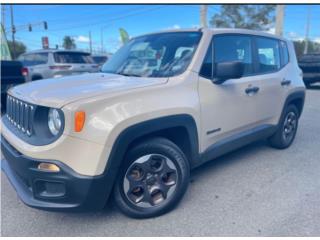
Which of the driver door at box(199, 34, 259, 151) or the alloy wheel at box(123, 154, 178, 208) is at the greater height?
the driver door at box(199, 34, 259, 151)

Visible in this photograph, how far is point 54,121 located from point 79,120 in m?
0.27

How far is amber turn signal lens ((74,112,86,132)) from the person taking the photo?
213 centimetres

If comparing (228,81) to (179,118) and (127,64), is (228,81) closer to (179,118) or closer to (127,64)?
(179,118)

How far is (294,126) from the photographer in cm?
470

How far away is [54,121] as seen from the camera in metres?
2.27

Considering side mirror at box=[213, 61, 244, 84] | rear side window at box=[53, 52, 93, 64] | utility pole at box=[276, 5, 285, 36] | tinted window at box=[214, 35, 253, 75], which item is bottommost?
rear side window at box=[53, 52, 93, 64]

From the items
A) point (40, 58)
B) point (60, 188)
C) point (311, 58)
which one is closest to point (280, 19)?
point (311, 58)

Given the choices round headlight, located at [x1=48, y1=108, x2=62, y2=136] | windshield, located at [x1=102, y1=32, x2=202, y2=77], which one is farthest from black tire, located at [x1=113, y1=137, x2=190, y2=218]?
windshield, located at [x1=102, y1=32, x2=202, y2=77]

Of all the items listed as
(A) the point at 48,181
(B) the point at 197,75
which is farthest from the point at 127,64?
(A) the point at 48,181

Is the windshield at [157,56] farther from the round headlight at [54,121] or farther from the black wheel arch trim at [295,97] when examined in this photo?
the black wheel arch trim at [295,97]

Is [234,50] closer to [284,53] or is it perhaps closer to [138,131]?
[284,53]

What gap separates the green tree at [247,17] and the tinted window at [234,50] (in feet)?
87.4

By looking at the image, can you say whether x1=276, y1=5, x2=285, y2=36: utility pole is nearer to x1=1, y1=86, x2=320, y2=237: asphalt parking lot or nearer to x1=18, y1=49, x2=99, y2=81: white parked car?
x1=18, y1=49, x2=99, y2=81: white parked car

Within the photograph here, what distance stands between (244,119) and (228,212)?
4.12ft
